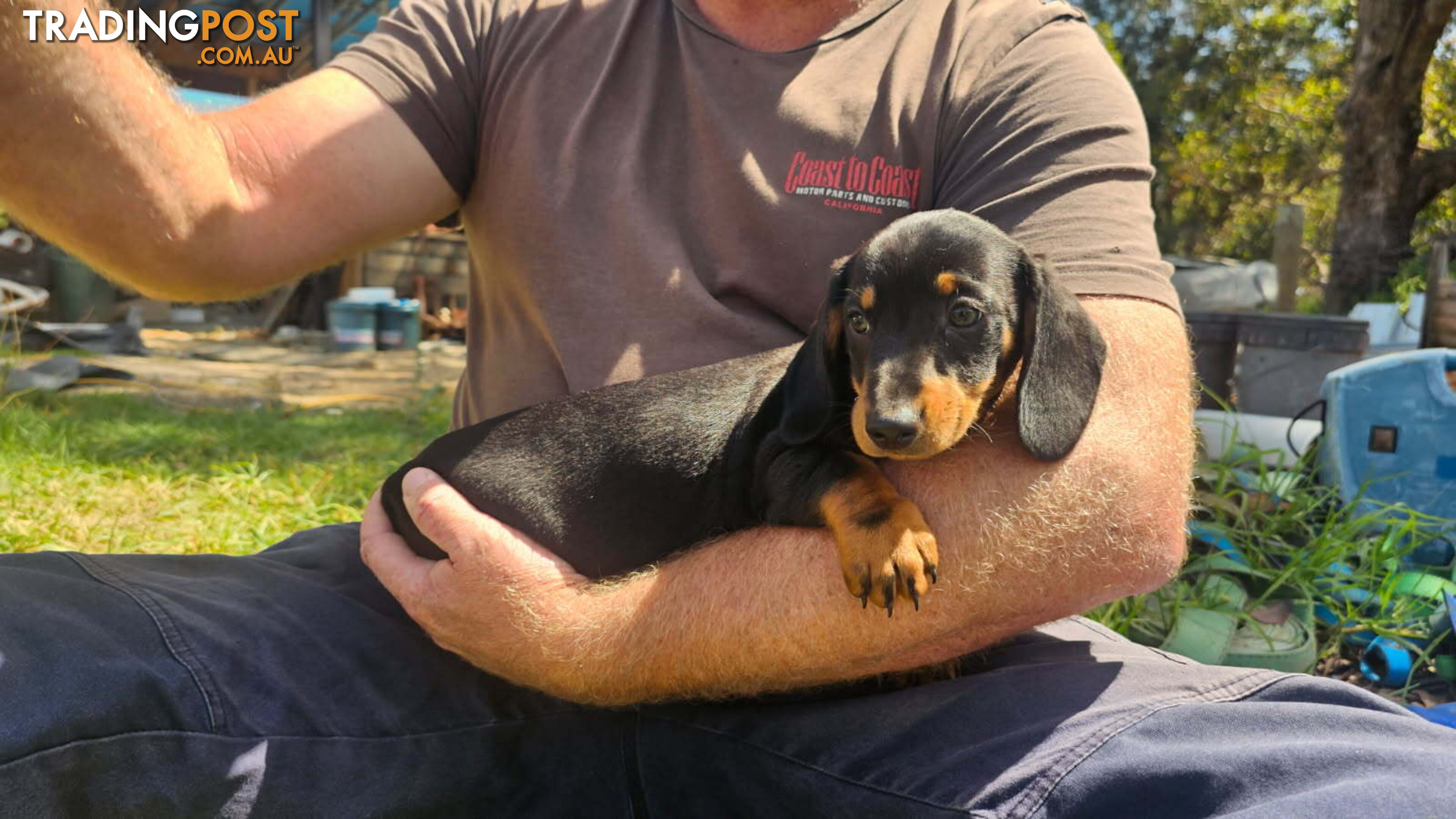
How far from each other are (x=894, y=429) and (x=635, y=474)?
608 millimetres

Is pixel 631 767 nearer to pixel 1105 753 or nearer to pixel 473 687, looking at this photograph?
pixel 473 687

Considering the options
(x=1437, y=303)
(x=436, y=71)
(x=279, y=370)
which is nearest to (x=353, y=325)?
(x=279, y=370)

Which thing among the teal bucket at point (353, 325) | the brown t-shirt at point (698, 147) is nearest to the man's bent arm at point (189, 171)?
the brown t-shirt at point (698, 147)

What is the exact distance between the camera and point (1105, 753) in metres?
1.72

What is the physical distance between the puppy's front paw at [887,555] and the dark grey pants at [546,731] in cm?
29

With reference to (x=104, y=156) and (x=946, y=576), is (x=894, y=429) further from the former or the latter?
(x=104, y=156)

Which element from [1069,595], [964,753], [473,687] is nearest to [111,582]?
[473,687]

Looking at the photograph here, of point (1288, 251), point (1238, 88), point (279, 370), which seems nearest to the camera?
point (1288, 251)

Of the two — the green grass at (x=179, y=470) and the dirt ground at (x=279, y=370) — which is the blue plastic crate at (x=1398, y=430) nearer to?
the green grass at (x=179, y=470)

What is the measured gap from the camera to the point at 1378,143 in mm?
11820

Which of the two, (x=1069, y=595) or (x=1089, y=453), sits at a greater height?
(x=1089, y=453)

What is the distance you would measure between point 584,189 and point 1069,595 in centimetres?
130

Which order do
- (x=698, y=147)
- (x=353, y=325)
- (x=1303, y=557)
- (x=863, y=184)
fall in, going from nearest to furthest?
(x=863, y=184), (x=698, y=147), (x=1303, y=557), (x=353, y=325)

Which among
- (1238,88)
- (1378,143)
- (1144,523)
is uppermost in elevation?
(1238,88)
